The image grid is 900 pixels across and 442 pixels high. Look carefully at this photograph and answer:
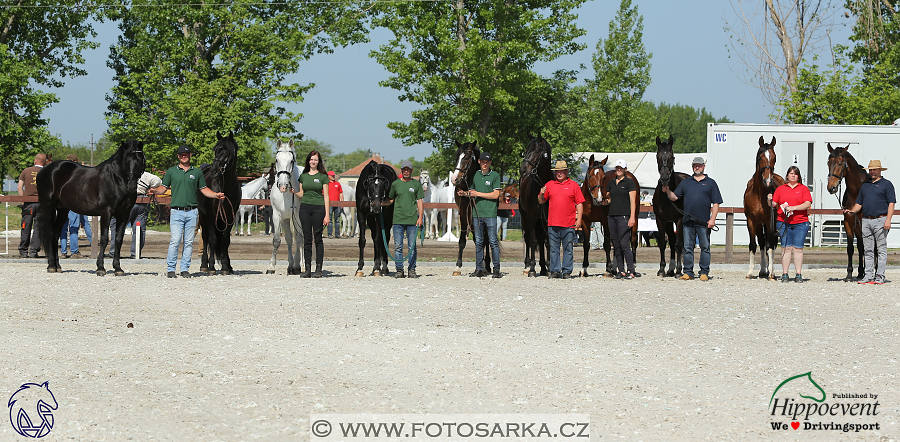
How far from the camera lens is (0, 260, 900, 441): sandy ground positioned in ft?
18.1

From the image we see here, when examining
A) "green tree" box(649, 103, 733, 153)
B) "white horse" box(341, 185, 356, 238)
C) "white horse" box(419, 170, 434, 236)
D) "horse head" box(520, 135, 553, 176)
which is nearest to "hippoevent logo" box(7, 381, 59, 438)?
"horse head" box(520, 135, 553, 176)

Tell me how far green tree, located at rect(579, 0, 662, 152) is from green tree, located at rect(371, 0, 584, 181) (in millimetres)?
24913

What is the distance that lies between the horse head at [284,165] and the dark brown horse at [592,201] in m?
4.90

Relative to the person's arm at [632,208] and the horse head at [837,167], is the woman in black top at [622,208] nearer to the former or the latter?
the person's arm at [632,208]

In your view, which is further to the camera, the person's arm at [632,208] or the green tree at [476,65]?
the green tree at [476,65]

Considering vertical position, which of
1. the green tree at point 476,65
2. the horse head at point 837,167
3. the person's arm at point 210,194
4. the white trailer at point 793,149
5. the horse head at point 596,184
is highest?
the green tree at point 476,65

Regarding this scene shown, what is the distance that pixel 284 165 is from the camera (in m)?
14.4

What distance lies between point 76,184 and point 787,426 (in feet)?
42.5

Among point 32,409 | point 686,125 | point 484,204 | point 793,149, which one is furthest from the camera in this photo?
point 686,125

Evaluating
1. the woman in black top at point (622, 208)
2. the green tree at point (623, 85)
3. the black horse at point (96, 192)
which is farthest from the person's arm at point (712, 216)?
the green tree at point (623, 85)

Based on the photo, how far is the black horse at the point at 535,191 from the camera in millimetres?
14438

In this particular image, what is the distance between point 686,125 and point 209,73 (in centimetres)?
7672

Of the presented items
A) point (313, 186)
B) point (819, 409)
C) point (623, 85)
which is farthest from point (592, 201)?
point (623, 85)

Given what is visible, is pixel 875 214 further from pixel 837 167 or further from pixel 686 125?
pixel 686 125
